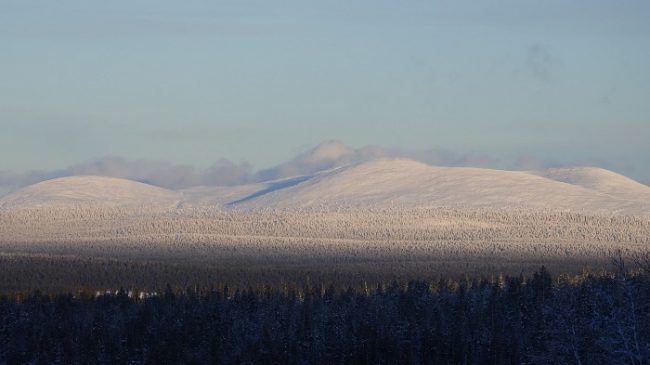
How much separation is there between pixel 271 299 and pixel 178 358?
80.0 feet

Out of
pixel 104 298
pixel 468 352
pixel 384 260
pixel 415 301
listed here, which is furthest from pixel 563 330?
pixel 384 260

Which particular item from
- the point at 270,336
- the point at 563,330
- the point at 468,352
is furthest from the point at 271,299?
the point at 563,330

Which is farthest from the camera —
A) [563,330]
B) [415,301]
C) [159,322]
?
[415,301]

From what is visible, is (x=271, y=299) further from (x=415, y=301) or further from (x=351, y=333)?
(x=351, y=333)

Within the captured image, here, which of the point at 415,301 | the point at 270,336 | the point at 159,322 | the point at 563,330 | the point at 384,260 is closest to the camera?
the point at 563,330

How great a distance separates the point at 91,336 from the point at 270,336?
10877 millimetres

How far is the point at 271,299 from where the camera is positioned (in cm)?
9769

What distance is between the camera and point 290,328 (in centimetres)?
7931

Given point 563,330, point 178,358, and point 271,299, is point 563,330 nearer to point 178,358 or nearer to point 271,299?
point 178,358

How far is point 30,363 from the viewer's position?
7131cm

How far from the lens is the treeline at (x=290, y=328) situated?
7256 cm

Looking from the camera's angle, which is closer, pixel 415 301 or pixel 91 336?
pixel 91 336

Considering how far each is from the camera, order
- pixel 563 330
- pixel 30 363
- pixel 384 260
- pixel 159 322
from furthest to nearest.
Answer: pixel 384 260 < pixel 159 322 < pixel 30 363 < pixel 563 330

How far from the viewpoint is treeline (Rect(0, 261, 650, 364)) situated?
7256cm
